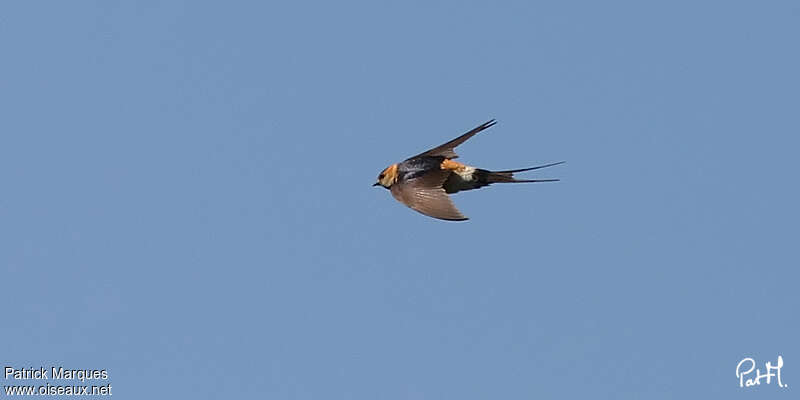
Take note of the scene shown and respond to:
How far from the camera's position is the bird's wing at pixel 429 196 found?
1287 cm

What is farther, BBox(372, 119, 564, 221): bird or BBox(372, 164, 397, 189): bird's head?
BBox(372, 164, 397, 189): bird's head

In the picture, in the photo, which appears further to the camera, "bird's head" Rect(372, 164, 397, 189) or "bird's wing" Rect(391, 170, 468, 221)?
"bird's head" Rect(372, 164, 397, 189)

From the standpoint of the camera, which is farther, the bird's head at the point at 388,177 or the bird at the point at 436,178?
the bird's head at the point at 388,177

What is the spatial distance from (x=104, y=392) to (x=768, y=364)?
6.90 m

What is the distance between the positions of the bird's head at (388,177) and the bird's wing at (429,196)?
14.5 inches

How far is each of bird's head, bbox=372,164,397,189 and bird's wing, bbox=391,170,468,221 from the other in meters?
0.37

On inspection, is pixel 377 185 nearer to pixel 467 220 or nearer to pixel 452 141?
pixel 452 141

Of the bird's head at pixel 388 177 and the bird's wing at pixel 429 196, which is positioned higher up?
the bird's head at pixel 388 177

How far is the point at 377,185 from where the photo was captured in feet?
48.6

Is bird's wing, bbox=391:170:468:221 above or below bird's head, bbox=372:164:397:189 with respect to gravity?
below

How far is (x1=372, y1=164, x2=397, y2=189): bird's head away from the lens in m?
14.3

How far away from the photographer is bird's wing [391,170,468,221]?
12867 millimetres

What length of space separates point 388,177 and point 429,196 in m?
1.14

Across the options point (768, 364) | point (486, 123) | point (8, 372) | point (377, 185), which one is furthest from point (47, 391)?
point (768, 364)
